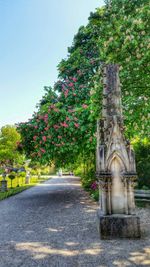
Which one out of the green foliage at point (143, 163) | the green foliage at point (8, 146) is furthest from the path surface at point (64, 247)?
the green foliage at point (8, 146)

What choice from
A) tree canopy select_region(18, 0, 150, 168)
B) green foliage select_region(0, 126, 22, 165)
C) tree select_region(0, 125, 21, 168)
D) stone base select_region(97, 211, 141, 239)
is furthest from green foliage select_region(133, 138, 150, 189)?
tree select_region(0, 125, 21, 168)

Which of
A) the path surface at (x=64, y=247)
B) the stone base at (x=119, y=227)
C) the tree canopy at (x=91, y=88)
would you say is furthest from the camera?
the tree canopy at (x=91, y=88)

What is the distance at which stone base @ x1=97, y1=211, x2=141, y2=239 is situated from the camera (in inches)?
219

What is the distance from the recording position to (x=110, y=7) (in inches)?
472

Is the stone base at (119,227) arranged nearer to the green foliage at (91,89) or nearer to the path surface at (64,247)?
the path surface at (64,247)

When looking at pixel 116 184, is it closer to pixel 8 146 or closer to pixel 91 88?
pixel 91 88

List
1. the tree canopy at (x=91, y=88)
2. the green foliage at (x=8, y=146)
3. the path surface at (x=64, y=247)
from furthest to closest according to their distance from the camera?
1. the green foliage at (x=8, y=146)
2. the tree canopy at (x=91, y=88)
3. the path surface at (x=64, y=247)

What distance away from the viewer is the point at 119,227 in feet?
18.4

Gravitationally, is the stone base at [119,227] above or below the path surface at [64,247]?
above

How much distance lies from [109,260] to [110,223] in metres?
1.43

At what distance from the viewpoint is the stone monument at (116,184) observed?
5.60 meters

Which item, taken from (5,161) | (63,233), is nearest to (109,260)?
(63,233)

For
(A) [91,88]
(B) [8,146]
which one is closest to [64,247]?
(A) [91,88]

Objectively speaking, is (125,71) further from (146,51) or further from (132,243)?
(132,243)
